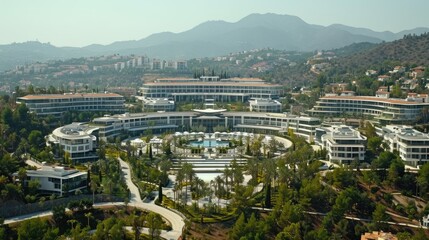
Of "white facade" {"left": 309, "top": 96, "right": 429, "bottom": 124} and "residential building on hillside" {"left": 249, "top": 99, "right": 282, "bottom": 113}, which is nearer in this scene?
"white facade" {"left": 309, "top": 96, "right": 429, "bottom": 124}

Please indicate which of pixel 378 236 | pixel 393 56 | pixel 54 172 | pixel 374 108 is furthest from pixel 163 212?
pixel 393 56

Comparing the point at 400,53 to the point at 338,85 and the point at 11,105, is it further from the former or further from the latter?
the point at 11,105

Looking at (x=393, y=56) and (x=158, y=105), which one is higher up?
(x=393, y=56)

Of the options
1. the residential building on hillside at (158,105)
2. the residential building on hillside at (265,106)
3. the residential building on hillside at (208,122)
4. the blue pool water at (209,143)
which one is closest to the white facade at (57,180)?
the residential building on hillside at (208,122)

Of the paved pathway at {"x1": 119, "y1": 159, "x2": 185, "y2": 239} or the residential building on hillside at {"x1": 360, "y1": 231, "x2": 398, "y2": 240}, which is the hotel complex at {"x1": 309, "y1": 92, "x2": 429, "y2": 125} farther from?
the paved pathway at {"x1": 119, "y1": 159, "x2": 185, "y2": 239}

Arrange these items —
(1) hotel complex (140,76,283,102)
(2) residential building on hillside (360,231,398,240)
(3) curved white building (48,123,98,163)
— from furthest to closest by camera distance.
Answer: (1) hotel complex (140,76,283,102), (3) curved white building (48,123,98,163), (2) residential building on hillside (360,231,398,240)

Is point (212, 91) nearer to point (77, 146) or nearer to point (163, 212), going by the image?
point (77, 146)

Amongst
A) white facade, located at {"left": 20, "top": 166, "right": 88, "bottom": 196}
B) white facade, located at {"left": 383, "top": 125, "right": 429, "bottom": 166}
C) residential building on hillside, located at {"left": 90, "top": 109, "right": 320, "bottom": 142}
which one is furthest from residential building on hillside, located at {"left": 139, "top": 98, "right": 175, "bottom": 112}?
white facade, located at {"left": 383, "top": 125, "right": 429, "bottom": 166}
